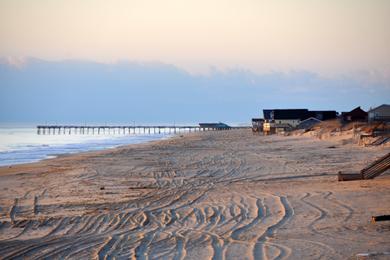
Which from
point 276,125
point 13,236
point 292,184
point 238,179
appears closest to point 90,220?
point 13,236

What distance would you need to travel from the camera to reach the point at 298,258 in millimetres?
6324

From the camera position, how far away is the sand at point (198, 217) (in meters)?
7.05

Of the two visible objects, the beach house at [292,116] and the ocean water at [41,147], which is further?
the beach house at [292,116]

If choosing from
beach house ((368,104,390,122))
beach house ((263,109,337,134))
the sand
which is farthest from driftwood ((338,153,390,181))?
beach house ((263,109,337,134))

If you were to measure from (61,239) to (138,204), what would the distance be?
11.4 feet

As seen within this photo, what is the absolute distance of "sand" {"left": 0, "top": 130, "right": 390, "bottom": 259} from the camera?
277 inches

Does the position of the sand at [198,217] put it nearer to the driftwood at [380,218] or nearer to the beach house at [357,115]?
the driftwood at [380,218]

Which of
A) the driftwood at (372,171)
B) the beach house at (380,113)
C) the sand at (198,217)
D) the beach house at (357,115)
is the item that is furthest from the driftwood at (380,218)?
the beach house at (357,115)

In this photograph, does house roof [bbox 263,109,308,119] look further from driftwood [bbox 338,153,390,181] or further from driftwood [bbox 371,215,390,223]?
driftwood [bbox 371,215,390,223]

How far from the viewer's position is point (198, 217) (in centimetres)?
964

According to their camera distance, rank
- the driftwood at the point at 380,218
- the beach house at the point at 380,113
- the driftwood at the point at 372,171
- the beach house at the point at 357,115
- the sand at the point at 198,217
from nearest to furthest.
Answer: the sand at the point at 198,217, the driftwood at the point at 380,218, the driftwood at the point at 372,171, the beach house at the point at 380,113, the beach house at the point at 357,115

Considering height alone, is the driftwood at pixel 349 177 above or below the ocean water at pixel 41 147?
above

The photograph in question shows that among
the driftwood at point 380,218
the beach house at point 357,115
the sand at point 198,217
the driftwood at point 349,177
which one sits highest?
the beach house at point 357,115

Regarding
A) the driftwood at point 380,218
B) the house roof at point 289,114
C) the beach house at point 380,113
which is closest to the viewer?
the driftwood at point 380,218
